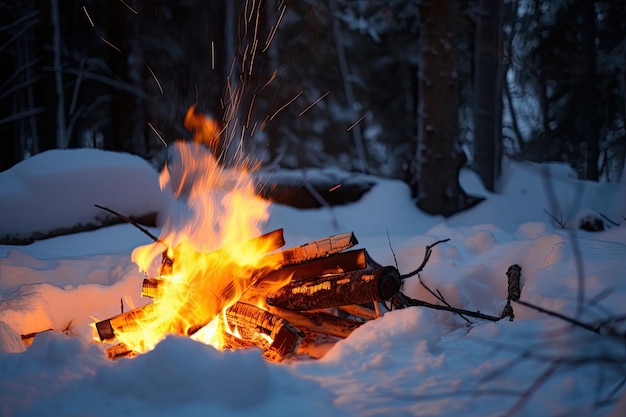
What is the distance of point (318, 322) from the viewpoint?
3516mm

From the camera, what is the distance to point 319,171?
9867 mm

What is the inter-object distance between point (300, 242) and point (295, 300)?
236 centimetres

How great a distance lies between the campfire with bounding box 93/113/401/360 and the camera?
10.7 ft

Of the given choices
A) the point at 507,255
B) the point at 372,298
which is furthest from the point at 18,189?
the point at 507,255

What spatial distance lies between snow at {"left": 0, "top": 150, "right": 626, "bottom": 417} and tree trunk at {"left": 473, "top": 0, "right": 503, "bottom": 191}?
7.10 m

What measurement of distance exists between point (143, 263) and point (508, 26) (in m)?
18.8

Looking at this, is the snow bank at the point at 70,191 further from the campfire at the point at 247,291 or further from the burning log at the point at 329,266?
the burning log at the point at 329,266

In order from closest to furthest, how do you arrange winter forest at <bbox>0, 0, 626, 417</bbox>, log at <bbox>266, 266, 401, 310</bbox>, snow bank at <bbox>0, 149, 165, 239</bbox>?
winter forest at <bbox>0, 0, 626, 417</bbox> < log at <bbox>266, 266, 401, 310</bbox> < snow bank at <bbox>0, 149, 165, 239</bbox>

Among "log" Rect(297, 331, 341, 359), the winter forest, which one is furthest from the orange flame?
"log" Rect(297, 331, 341, 359)

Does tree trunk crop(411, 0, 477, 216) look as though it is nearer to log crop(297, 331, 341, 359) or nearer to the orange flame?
the orange flame

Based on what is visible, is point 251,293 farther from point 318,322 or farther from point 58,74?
point 58,74

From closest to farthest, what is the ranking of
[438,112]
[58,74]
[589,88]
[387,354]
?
[387,354]
[438,112]
[58,74]
[589,88]

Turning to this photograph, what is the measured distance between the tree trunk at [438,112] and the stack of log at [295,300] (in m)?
5.08

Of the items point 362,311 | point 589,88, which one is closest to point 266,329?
point 362,311
